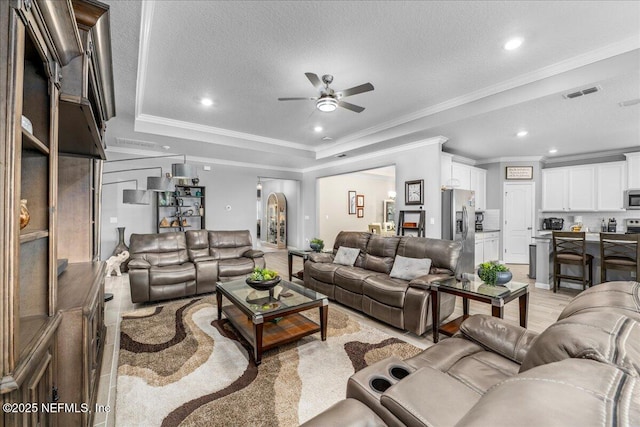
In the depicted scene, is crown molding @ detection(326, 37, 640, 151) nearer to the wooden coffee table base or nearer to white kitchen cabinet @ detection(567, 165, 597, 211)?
the wooden coffee table base

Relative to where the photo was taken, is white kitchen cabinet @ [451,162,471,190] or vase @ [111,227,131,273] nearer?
vase @ [111,227,131,273]

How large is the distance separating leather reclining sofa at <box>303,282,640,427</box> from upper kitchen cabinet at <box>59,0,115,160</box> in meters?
2.05

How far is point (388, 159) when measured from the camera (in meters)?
5.94


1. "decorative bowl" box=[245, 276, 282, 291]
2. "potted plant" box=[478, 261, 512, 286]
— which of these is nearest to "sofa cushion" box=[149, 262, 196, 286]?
"decorative bowl" box=[245, 276, 282, 291]

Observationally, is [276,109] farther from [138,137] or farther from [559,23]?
[559,23]

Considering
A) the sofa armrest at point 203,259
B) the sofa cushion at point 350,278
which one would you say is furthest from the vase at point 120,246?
the sofa cushion at point 350,278

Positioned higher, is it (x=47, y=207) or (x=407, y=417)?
(x=47, y=207)

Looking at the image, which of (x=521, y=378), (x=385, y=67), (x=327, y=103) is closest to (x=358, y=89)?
(x=327, y=103)

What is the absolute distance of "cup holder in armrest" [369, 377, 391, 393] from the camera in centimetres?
123

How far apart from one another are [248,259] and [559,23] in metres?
4.74

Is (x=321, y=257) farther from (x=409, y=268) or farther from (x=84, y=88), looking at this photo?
(x=84, y=88)

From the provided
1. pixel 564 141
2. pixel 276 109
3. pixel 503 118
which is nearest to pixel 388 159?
pixel 503 118

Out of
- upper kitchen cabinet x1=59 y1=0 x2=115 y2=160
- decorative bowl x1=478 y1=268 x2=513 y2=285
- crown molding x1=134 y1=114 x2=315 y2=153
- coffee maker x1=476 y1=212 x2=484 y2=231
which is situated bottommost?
decorative bowl x1=478 y1=268 x2=513 y2=285

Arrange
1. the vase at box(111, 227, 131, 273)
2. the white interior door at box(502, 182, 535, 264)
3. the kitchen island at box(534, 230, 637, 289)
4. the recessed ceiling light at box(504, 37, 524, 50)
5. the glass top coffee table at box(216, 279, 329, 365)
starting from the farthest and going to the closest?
the white interior door at box(502, 182, 535, 264) → the vase at box(111, 227, 131, 273) → the kitchen island at box(534, 230, 637, 289) → the recessed ceiling light at box(504, 37, 524, 50) → the glass top coffee table at box(216, 279, 329, 365)
